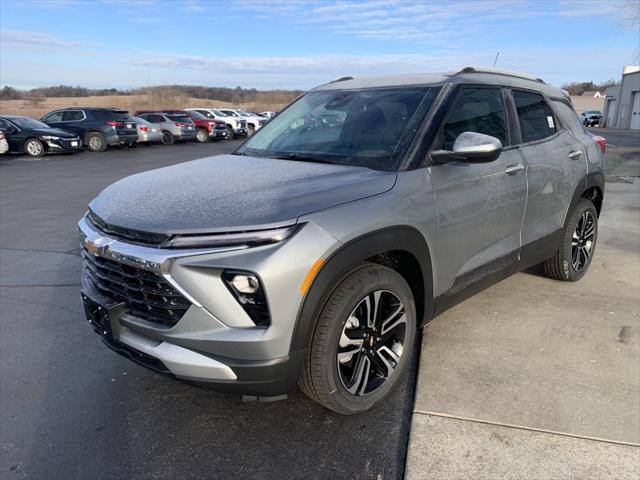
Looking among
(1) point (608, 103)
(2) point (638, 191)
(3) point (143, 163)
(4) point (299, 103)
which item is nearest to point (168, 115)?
(3) point (143, 163)

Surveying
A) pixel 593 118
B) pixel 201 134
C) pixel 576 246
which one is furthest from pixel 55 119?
pixel 593 118

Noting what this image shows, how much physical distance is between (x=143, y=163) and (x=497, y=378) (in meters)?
14.8

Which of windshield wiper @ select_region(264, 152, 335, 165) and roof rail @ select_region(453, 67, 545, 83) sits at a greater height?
roof rail @ select_region(453, 67, 545, 83)

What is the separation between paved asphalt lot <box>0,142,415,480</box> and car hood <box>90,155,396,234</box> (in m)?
1.12

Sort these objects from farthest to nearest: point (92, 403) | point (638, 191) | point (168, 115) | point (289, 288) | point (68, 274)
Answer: point (168, 115) < point (638, 191) < point (68, 274) < point (92, 403) < point (289, 288)

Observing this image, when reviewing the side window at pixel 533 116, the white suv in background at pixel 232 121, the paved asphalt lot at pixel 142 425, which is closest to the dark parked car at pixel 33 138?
the white suv in background at pixel 232 121

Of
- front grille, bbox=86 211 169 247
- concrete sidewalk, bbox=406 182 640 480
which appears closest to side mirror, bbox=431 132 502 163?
concrete sidewalk, bbox=406 182 640 480

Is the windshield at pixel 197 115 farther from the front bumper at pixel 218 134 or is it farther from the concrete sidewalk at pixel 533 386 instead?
the concrete sidewalk at pixel 533 386

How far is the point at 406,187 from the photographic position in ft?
9.08

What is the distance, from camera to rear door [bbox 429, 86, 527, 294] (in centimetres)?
304

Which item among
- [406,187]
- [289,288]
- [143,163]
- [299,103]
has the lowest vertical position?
[143,163]

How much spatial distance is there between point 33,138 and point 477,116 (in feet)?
59.4

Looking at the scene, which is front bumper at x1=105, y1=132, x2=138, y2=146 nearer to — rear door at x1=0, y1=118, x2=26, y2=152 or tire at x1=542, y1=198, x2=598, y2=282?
rear door at x1=0, y1=118, x2=26, y2=152

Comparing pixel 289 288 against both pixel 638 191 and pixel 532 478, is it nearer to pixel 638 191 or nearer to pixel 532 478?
pixel 532 478
